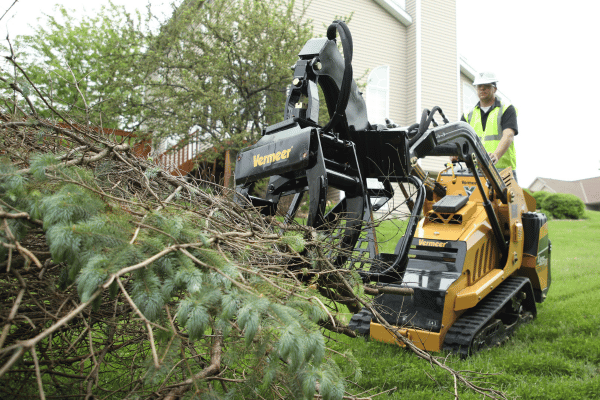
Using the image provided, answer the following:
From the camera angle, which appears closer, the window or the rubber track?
the rubber track

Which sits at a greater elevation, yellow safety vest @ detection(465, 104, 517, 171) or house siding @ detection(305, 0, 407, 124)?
house siding @ detection(305, 0, 407, 124)

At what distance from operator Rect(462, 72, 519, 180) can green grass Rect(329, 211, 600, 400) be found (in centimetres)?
199

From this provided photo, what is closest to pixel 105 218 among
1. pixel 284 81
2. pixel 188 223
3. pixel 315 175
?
pixel 188 223

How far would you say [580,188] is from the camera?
61.6 metres

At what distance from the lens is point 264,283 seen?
7.72ft

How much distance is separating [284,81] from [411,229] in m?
11.8

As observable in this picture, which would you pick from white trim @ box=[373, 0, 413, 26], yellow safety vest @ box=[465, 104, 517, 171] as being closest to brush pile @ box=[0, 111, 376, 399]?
yellow safety vest @ box=[465, 104, 517, 171]

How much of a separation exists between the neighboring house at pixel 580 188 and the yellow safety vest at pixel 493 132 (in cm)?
5798

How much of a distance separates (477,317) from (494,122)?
103 inches

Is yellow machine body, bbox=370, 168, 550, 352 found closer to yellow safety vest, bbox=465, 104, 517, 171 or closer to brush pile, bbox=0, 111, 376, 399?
yellow safety vest, bbox=465, 104, 517, 171

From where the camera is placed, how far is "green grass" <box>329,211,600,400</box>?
4.06 m

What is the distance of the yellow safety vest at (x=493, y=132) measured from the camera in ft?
21.1

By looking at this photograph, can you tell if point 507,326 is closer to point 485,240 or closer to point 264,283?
point 485,240

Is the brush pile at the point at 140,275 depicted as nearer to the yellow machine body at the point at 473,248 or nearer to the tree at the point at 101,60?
the yellow machine body at the point at 473,248
